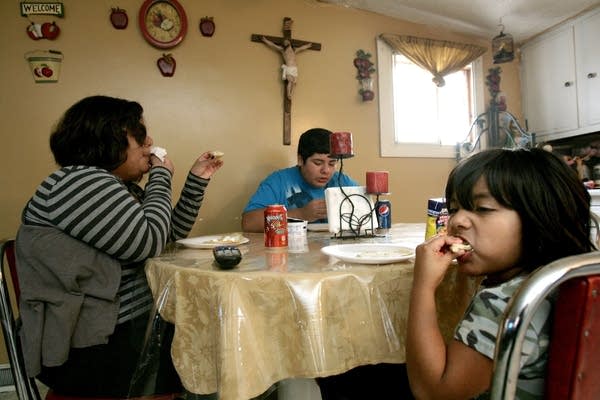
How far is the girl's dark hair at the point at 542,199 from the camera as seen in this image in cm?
67

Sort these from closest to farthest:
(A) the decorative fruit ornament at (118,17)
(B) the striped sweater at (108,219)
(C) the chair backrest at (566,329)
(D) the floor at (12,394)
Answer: (C) the chair backrest at (566,329) → (B) the striped sweater at (108,219) → (D) the floor at (12,394) → (A) the decorative fruit ornament at (118,17)

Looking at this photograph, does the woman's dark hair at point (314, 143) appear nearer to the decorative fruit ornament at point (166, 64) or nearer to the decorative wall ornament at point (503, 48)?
the decorative fruit ornament at point (166, 64)

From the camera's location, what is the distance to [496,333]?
55 cm

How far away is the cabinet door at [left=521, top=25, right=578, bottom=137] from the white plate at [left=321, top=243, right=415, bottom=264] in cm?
307

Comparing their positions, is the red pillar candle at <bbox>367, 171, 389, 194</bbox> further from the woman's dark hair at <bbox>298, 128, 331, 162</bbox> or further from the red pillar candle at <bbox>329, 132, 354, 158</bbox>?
the woman's dark hair at <bbox>298, 128, 331, 162</bbox>

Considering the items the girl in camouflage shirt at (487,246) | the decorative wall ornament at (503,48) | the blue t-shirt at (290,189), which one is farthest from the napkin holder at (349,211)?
the decorative wall ornament at (503,48)

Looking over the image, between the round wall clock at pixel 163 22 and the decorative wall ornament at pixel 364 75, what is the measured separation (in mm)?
1269

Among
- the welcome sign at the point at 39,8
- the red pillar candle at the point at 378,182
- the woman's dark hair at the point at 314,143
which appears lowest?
the red pillar candle at the point at 378,182

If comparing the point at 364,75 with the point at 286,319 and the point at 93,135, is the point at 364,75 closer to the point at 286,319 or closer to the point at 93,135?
the point at 93,135

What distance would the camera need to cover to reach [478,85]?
3.47 metres

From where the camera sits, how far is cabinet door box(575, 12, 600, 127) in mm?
3014

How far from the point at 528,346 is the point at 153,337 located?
0.75 meters

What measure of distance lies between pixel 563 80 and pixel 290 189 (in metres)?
2.65

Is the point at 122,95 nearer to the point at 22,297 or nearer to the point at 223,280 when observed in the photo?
the point at 22,297
